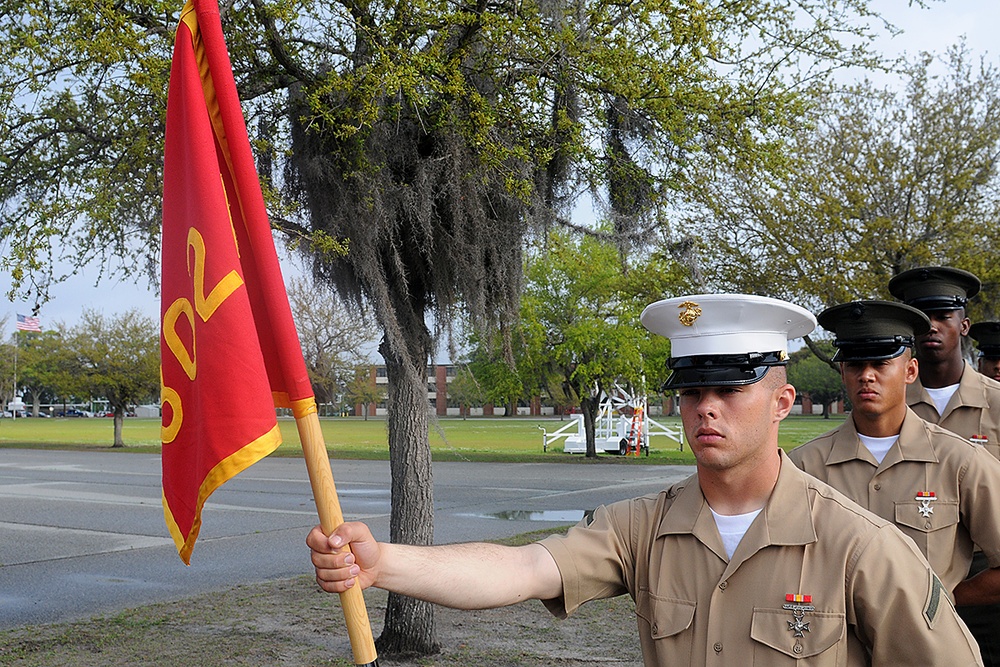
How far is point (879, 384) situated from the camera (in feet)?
12.9

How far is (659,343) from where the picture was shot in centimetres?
2906

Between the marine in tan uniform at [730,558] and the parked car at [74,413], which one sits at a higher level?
the marine in tan uniform at [730,558]

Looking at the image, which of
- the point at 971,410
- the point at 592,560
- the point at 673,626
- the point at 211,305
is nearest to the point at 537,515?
the point at 971,410

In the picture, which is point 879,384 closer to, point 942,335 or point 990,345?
point 942,335

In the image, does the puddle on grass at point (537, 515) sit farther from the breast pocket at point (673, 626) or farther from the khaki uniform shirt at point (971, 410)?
the breast pocket at point (673, 626)

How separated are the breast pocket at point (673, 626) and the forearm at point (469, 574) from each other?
0.88ft

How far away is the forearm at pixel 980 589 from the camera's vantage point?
3586 mm

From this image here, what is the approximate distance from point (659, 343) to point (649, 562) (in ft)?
87.9

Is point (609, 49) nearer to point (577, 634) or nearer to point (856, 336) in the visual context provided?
point (856, 336)

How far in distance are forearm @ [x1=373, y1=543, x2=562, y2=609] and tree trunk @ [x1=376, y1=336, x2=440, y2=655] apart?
4.49 m

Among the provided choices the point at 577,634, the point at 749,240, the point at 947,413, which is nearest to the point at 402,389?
the point at 577,634

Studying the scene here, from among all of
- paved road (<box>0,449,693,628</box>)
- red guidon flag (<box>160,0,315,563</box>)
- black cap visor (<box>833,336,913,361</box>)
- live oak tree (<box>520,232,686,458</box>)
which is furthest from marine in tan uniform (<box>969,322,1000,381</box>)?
live oak tree (<box>520,232,686,458</box>)

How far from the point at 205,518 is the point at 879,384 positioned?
14036mm

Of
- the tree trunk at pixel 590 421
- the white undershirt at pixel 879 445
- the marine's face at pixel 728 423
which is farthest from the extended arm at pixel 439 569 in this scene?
the tree trunk at pixel 590 421
